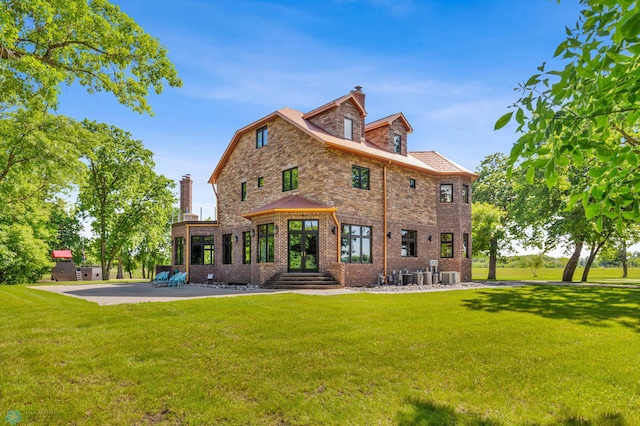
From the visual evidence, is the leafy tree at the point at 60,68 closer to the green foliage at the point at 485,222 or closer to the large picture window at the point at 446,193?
the large picture window at the point at 446,193

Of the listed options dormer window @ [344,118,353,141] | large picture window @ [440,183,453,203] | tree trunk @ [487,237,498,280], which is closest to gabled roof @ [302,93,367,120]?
dormer window @ [344,118,353,141]

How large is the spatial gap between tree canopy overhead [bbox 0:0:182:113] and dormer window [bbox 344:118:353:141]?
9633 millimetres

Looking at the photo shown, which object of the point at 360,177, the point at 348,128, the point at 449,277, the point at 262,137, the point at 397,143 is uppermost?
the point at 348,128

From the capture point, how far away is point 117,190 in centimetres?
3238

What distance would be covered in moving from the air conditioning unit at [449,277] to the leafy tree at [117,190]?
25.2 m

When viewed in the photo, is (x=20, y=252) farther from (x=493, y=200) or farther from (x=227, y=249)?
(x=493, y=200)

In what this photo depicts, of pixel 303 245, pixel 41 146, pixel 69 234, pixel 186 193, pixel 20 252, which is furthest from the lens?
pixel 69 234

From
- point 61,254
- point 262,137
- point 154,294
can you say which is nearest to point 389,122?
point 262,137

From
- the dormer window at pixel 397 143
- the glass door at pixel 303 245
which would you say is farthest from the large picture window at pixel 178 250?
the dormer window at pixel 397 143

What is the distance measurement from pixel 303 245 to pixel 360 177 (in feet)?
14.7

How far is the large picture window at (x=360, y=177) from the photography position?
62.5 ft

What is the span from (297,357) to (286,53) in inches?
295

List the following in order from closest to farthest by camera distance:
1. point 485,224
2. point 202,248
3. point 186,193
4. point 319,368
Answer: point 319,368
point 202,248
point 186,193
point 485,224

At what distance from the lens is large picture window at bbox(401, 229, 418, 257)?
21.1 m
